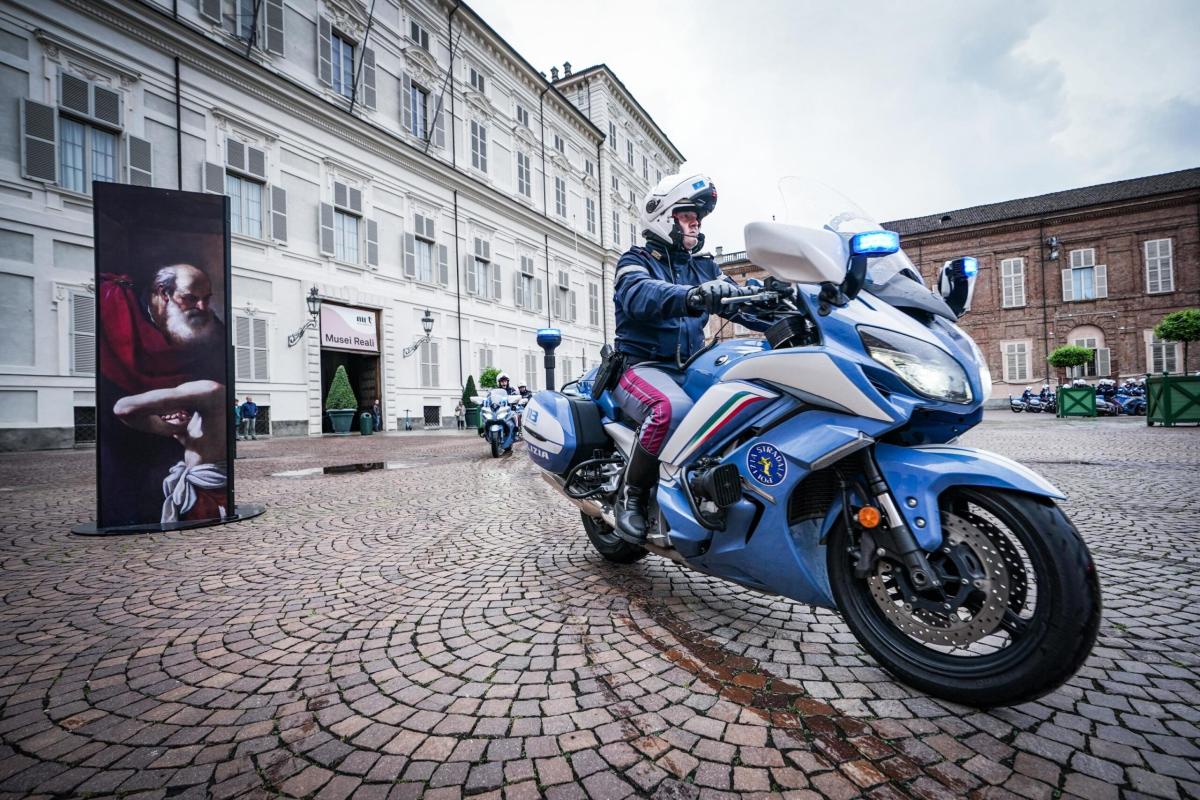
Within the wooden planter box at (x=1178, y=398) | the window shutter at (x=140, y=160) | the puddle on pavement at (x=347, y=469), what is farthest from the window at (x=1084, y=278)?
the window shutter at (x=140, y=160)

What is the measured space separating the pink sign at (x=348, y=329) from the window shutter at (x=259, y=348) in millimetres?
1903

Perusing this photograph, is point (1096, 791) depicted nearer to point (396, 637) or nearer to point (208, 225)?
point (396, 637)

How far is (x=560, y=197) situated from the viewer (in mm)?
31156

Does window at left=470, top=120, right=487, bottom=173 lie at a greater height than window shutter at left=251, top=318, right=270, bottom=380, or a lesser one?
greater

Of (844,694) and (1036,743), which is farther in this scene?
(844,694)

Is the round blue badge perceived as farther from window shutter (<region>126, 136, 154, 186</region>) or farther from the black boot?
window shutter (<region>126, 136, 154, 186</region>)

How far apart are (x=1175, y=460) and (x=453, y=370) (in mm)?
21417

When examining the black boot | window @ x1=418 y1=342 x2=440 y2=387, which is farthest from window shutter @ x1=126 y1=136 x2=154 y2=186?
the black boot

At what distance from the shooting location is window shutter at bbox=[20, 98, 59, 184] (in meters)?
12.3

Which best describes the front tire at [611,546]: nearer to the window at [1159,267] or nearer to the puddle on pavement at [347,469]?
the puddle on pavement at [347,469]

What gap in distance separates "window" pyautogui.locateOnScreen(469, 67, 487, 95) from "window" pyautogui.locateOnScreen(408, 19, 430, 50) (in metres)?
2.65

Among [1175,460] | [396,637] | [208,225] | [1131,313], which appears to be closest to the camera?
[396,637]

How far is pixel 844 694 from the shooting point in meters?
1.75

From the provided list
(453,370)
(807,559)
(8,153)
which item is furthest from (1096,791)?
(453,370)
